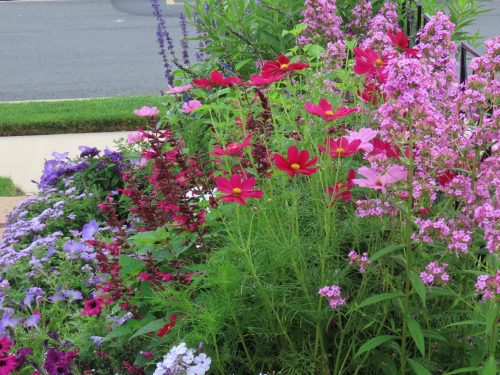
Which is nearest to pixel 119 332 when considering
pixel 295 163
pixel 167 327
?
pixel 167 327

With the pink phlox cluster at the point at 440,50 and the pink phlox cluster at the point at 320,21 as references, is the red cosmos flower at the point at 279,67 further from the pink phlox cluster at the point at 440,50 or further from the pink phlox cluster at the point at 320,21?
the pink phlox cluster at the point at 320,21

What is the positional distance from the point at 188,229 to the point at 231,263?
224 mm

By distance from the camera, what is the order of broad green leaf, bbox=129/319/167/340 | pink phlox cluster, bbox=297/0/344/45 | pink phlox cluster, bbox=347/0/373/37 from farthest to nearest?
pink phlox cluster, bbox=347/0/373/37, pink phlox cluster, bbox=297/0/344/45, broad green leaf, bbox=129/319/167/340

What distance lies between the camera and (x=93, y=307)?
263 cm

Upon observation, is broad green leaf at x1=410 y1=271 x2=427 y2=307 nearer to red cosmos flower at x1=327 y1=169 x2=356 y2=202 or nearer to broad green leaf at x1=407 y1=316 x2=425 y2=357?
broad green leaf at x1=407 y1=316 x2=425 y2=357

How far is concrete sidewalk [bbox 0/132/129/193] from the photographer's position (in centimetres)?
588

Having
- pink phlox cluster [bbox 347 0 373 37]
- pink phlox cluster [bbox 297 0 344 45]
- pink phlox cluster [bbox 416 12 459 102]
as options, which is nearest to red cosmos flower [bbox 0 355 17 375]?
pink phlox cluster [bbox 416 12 459 102]

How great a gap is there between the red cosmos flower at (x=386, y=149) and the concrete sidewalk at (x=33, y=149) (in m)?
3.89

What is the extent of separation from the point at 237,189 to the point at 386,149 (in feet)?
1.57

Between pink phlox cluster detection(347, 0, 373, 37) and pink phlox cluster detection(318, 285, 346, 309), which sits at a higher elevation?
pink phlox cluster detection(347, 0, 373, 37)

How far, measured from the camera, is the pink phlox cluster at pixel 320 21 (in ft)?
12.1

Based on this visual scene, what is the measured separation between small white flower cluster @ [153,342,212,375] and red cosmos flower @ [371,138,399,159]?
0.78 m

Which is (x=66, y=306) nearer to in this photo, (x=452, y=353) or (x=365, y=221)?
(x=365, y=221)

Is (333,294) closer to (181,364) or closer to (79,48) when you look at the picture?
(181,364)
